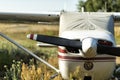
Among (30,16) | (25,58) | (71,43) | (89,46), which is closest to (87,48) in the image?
(89,46)

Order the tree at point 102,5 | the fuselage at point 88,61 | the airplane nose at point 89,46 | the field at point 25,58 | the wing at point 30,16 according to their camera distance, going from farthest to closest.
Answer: the tree at point 102,5, the wing at point 30,16, the fuselage at point 88,61, the airplane nose at point 89,46, the field at point 25,58

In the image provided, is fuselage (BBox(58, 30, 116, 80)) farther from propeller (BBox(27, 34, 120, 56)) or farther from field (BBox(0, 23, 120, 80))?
field (BBox(0, 23, 120, 80))

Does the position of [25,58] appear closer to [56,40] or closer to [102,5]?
[56,40]

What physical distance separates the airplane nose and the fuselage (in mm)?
299

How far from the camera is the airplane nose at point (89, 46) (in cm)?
607

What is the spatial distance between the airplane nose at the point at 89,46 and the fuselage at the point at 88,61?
0.30 m

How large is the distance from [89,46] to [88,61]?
83 centimetres

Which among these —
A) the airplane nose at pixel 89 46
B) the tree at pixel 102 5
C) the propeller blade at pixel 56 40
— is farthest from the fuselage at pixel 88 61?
the tree at pixel 102 5

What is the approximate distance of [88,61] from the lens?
269 inches

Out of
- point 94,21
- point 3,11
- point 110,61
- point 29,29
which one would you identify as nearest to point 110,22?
point 94,21

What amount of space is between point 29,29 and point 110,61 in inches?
959

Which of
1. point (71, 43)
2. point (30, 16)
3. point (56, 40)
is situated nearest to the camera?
point (71, 43)

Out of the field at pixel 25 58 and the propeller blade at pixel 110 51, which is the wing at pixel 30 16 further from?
the propeller blade at pixel 110 51

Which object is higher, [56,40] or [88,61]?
[56,40]
